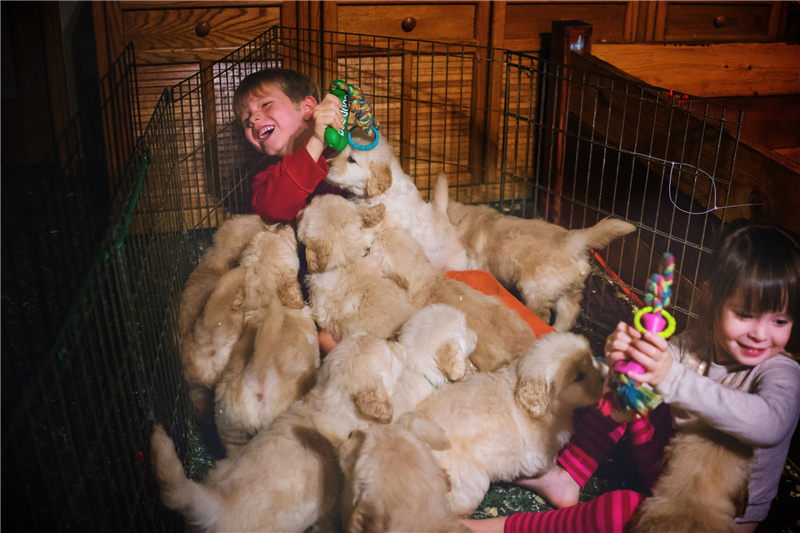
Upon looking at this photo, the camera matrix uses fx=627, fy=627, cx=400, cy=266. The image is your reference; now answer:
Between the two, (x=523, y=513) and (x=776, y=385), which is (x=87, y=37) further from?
(x=776, y=385)

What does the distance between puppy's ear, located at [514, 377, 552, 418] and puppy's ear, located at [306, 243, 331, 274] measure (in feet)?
2.73

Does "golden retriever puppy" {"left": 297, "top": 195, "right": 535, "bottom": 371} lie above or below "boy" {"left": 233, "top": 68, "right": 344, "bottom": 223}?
below

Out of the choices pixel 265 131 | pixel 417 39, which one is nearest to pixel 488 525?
pixel 265 131

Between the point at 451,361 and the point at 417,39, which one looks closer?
the point at 451,361

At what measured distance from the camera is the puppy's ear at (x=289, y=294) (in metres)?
2.15

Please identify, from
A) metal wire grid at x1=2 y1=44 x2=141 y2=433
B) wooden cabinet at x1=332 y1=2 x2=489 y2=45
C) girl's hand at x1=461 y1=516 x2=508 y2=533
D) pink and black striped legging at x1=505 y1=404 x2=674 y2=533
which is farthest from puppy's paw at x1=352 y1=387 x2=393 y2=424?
wooden cabinet at x1=332 y1=2 x2=489 y2=45

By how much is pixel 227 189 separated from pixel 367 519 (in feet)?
7.85

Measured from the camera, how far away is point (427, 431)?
1.62m

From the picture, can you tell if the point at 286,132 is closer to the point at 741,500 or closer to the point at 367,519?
the point at 367,519

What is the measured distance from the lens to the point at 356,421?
169 cm

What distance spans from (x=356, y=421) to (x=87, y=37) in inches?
113

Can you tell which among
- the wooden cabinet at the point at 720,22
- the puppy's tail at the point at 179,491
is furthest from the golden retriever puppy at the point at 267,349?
the wooden cabinet at the point at 720,22

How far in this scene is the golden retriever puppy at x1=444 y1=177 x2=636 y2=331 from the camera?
8.07 ft

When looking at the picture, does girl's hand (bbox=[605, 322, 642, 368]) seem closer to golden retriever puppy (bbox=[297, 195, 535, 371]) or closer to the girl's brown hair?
the girl's brown hair
